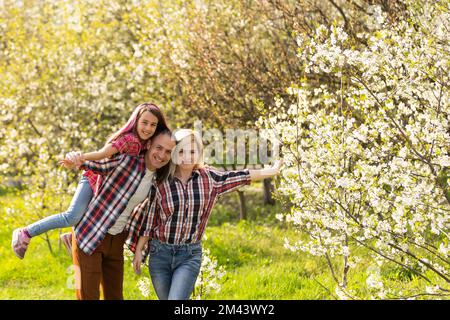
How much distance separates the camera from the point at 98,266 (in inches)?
173

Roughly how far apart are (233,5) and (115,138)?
6.25 m

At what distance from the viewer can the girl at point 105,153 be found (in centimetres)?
433

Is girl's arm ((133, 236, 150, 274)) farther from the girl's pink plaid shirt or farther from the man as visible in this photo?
the girl's pink plaid shirt

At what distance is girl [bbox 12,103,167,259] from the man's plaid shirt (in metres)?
0.05

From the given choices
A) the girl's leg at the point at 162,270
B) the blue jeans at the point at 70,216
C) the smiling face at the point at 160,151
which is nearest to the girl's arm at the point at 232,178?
the smiling face at the point at 160,151

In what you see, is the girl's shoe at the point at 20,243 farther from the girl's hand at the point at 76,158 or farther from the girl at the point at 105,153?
the girl's hand at the point at 76,158

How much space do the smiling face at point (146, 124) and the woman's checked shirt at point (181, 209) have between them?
38cm

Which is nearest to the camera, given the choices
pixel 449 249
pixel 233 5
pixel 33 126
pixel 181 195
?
pixel 449 249

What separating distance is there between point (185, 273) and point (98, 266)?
0.72 meters

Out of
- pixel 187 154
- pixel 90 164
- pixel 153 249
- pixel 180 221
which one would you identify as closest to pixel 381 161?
pixel 187 154

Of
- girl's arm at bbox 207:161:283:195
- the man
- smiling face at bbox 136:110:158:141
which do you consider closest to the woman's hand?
the man

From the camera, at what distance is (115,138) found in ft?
14.4
